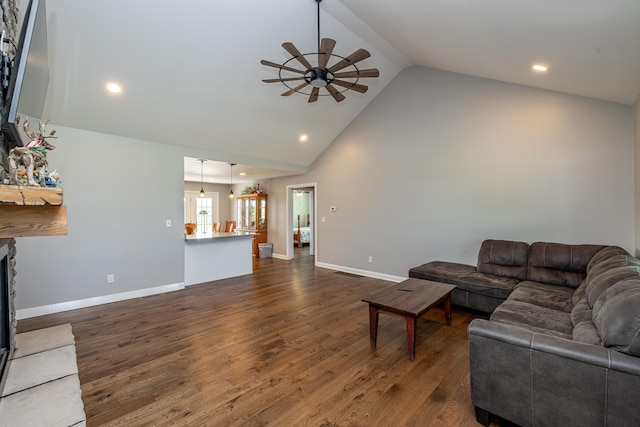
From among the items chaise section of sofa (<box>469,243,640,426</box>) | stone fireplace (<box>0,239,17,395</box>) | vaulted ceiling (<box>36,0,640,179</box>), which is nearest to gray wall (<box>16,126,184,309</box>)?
vaulted ceiling (<box>36,0,640,179</box>)

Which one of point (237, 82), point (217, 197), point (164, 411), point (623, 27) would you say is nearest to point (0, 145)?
point (164, 411)

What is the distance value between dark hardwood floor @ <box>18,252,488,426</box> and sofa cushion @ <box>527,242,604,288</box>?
42.9 inches

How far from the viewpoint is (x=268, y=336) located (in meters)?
3.19

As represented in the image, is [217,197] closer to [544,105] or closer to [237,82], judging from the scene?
[237,82]

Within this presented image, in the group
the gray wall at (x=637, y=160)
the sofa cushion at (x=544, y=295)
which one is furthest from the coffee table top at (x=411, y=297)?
the gray wall at (x=637, y=160)

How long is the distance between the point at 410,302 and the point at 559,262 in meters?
2.23

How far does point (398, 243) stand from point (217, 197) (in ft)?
25.2

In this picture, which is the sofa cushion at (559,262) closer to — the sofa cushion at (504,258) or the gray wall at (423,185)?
the sofa cushion at (504,258)

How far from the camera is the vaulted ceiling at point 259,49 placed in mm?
2369

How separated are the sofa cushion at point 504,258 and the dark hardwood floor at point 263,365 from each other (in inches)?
32.6

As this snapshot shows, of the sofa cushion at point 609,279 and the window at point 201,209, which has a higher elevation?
the window at point 201,209

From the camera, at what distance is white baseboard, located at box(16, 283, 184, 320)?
3.76 meters

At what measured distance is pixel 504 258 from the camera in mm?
3986

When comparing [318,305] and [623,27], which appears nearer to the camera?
[623,27]
